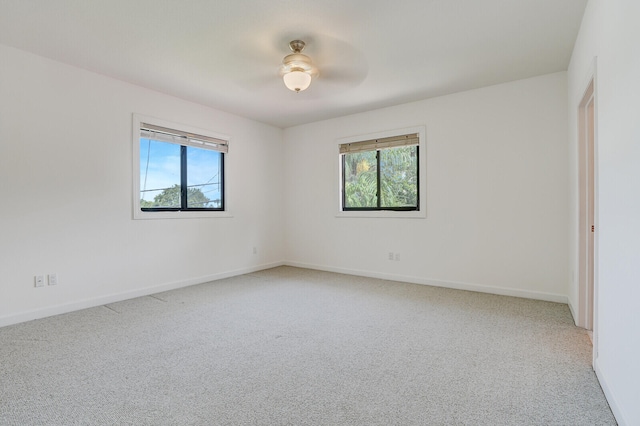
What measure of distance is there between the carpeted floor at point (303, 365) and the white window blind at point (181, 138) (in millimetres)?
2034

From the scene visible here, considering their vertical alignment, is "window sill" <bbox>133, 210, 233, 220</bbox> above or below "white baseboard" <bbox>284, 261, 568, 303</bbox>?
above

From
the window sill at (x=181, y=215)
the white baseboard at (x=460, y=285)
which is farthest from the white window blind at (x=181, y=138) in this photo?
the white baseboard at (x=460, y=285)

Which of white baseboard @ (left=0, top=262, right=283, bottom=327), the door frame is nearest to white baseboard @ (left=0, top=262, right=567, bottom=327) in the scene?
white baseboard @ (left=0, top=262, right=283, bottom=327)

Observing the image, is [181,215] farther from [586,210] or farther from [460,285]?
[586,210]

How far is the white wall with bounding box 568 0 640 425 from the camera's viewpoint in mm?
1381

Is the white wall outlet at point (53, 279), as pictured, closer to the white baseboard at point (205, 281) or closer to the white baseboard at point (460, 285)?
the white baseboard at point (205, 281)

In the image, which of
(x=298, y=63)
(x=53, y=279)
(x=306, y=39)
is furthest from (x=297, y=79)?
(x=53, y=279)

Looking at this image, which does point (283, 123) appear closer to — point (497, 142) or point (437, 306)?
point (497, 142)

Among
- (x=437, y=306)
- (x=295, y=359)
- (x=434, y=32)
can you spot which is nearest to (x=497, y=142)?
(x=434, y=32)

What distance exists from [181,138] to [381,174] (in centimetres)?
287

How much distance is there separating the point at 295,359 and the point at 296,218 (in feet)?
12.1

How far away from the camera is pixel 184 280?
4.36 m

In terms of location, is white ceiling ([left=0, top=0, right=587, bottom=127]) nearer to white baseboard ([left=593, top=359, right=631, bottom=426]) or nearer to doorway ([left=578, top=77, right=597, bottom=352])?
doorway ([left=578, top=77, right=597, bottom=352])

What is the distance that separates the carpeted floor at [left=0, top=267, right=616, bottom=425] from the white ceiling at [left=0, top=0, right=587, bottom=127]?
8.20 ft
